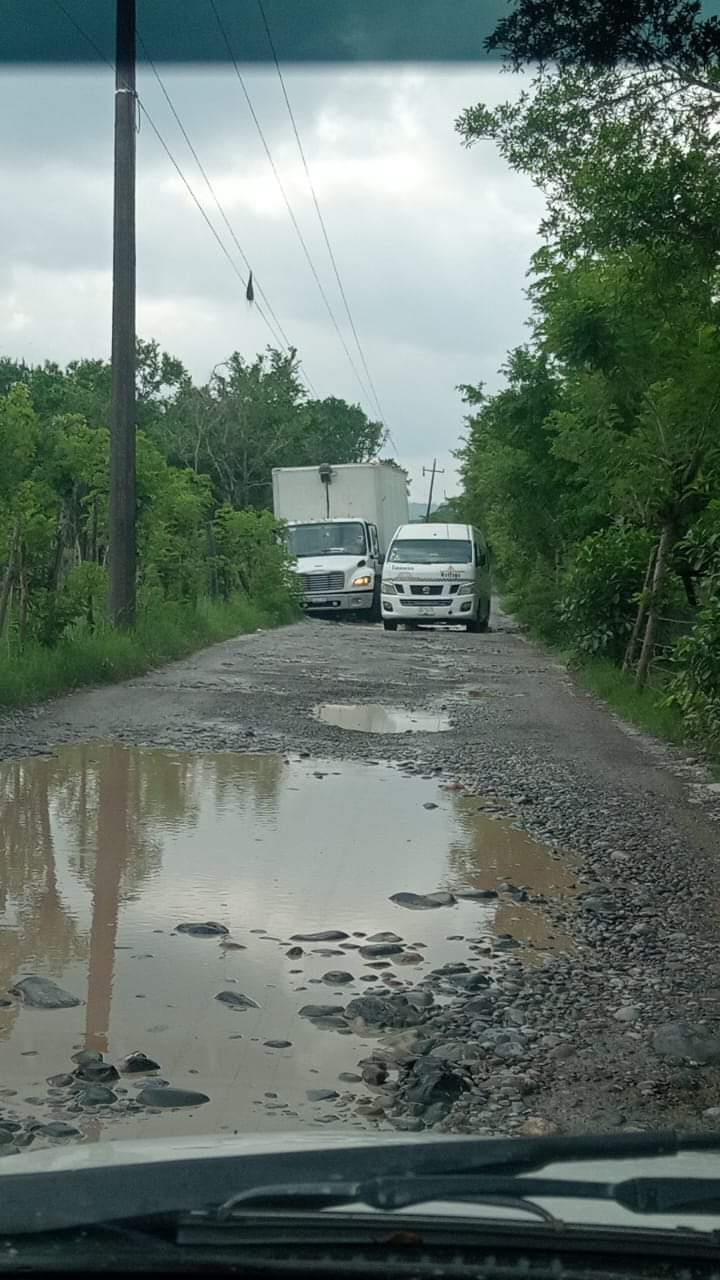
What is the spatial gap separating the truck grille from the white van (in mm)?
3227

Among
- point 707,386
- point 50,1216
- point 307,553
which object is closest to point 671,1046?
point 50,1216

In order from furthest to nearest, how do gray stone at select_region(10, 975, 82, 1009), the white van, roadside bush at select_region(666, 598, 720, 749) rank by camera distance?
the white van < roadside bush at select_region(666, 598, 720, 749) < gray stone at select_region(10, 975, 82, 1009)

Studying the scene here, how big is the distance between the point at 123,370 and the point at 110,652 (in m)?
4.17

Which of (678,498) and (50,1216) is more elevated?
(678,498)

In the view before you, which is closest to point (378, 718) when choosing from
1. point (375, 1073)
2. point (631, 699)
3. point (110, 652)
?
point (631, 699)

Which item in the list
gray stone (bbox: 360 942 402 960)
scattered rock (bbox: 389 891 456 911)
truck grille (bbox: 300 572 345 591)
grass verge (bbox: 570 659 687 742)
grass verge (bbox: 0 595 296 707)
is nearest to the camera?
gray stone (bbox: 360 942 402 960)

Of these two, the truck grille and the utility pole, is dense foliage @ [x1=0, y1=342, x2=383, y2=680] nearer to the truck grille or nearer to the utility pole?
the utility pole

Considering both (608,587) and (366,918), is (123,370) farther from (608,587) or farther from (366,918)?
(366,918)

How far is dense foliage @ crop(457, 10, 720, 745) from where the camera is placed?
A: 8.12 metres

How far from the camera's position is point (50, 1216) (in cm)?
209

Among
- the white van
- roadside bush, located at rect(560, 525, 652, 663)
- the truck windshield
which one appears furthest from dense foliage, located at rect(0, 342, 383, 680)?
roadside bush, located at rect(560, 525, 652, 663)

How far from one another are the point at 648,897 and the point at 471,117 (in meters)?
5.81

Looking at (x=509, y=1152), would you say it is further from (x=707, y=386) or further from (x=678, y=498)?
(x=678, y=498)

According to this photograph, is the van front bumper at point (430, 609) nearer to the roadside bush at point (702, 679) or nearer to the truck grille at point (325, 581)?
the truck grille at point (325, 581)
